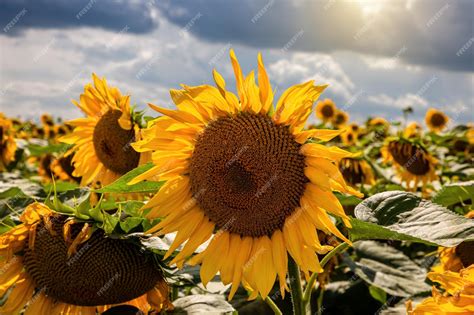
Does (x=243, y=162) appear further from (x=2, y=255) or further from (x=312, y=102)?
(x=2, y=255)

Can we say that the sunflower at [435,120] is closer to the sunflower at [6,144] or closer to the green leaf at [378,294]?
the sunflower at [6,144]

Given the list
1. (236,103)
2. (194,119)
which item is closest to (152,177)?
(194,119)

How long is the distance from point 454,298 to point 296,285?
634mm

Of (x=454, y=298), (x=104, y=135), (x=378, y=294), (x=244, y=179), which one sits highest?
(x=244, y=179)

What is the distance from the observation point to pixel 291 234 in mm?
2020

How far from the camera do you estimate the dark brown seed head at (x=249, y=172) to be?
2.02 metres

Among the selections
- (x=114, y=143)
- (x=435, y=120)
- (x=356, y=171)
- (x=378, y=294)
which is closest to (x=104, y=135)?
(x=114, y=143)

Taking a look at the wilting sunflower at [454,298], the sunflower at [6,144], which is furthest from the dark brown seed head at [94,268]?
the sunflower at [6,144]

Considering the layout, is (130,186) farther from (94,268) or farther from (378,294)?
(378,294)

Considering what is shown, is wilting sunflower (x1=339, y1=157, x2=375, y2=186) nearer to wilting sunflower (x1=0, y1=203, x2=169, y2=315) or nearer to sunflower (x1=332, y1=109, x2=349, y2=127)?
wilting sunflower (x1=0, y1=203, x2=169, y2=315)

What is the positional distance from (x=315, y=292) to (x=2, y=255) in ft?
6.38

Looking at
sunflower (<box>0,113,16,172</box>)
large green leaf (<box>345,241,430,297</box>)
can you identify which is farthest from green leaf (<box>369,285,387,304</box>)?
sunflower (<box>0,113,16,172</box>)

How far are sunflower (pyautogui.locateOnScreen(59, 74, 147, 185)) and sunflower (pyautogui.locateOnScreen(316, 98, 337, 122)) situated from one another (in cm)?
852

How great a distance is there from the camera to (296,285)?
6.95 ft
